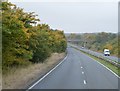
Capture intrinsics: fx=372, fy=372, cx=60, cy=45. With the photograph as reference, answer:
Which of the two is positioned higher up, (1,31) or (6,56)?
(1,31)

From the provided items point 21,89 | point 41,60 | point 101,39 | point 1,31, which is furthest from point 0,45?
point 101,39

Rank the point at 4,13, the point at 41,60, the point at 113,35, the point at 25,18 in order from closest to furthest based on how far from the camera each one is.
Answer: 1. the point at 4,13
2. the point at 25,18
3. the point at 41,60
4. the point at 113,35

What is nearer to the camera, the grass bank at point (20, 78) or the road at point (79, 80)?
the grass bank at point (20, 78)

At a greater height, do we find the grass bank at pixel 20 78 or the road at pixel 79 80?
the grass bank at pixel 20 78

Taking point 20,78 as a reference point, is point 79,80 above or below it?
below

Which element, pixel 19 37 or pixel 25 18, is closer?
pixel 19 37

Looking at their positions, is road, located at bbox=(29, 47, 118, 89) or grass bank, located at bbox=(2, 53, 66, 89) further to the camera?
road, located at bbox=(29, 47, 118, 89)

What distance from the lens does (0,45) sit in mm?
23375

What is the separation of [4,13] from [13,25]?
1003mm

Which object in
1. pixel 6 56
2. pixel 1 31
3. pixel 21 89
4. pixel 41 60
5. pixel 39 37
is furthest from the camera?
pixel 41 60

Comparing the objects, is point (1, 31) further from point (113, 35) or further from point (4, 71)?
point (113, 35)

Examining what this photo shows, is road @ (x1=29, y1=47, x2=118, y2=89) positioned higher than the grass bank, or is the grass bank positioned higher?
the grass bank

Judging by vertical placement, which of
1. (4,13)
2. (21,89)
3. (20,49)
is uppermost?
(4,13)

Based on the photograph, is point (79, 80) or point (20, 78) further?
point (79, 80)
